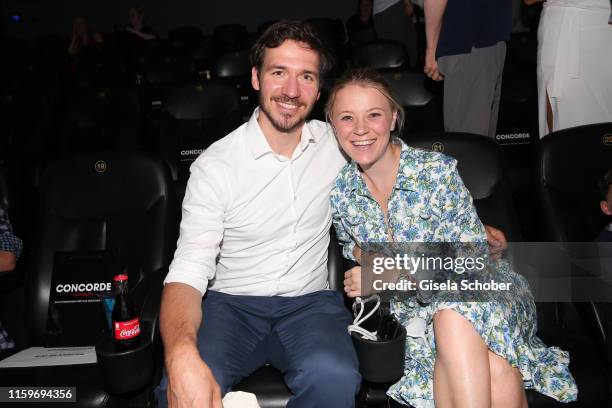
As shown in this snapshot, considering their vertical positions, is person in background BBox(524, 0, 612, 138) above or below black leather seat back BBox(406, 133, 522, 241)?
above

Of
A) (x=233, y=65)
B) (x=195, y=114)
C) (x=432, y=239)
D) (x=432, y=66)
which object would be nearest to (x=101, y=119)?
(x=195, y=114)

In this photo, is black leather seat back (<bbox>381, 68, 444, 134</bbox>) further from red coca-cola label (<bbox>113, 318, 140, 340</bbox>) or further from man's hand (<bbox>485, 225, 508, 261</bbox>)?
red coca-cola label (<bbox>113, 318, 140, 340</bbox>)

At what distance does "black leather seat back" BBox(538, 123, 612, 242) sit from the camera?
1.94 metres

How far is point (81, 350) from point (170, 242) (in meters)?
0.45

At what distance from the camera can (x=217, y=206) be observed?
5.67ft

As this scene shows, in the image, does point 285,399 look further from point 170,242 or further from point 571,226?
point 571,226

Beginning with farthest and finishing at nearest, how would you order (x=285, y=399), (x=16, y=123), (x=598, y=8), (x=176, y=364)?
(x=16, y=123), (x=598, y=8), (x=285, y=399), (x=176, y=364)

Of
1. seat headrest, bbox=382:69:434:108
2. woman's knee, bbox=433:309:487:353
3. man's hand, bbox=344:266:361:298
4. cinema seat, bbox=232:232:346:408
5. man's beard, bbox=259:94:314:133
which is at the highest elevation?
seat headrest, bbox=382:69:434:108

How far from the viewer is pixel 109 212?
2.03 metres

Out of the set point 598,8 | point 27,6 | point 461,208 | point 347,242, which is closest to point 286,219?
point 347,242

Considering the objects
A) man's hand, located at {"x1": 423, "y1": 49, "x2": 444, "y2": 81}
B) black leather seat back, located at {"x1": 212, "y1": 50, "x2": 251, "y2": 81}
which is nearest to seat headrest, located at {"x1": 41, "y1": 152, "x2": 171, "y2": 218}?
man's hand, located at {"x1": 423, "y1": 49, "x2": 444, "y2": 81}

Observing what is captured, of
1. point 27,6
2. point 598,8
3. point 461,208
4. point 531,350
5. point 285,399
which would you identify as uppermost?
point 27,6

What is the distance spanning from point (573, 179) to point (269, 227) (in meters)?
1.10

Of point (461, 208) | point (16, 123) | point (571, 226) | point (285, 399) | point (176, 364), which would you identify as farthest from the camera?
point (16, 123)
